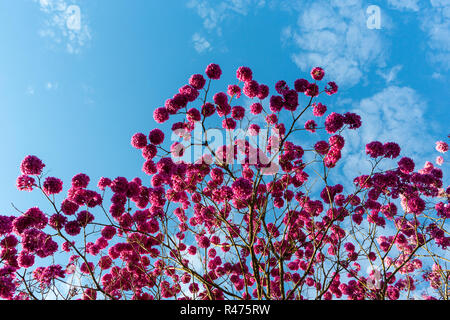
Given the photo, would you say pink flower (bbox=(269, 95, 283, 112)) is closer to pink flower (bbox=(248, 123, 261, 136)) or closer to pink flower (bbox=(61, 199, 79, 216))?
pink flower (bbox=(248, 123, 261, 136))

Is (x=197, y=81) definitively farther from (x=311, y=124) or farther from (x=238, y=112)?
(x=311, y=124)

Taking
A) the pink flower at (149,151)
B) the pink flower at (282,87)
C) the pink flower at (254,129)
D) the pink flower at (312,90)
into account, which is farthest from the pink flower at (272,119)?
the pink flower at (149,151)

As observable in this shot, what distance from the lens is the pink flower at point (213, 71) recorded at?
20.3ft

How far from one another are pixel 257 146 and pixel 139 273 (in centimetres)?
475

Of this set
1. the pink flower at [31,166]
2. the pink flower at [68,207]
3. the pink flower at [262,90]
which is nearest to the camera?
the pink flower at [31,166]

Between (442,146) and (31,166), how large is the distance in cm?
1435

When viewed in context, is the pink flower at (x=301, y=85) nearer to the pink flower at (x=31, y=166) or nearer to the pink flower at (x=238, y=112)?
the pink flower at (x=238, y=112)

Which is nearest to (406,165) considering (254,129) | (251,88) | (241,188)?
(254,129)

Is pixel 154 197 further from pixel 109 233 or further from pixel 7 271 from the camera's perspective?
pixel 7 271

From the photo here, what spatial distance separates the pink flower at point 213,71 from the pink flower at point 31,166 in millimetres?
4063

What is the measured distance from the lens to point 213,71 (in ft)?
20.3
